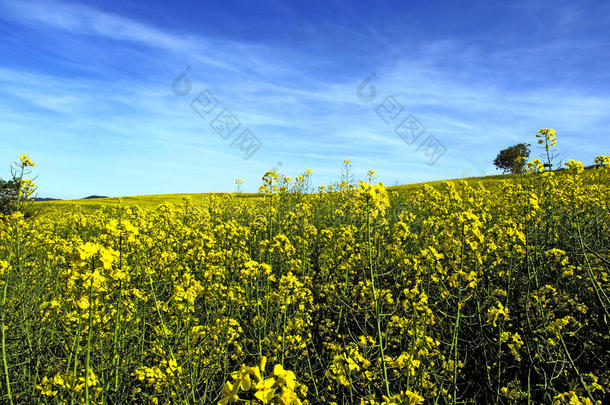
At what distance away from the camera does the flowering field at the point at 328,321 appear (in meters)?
2.54

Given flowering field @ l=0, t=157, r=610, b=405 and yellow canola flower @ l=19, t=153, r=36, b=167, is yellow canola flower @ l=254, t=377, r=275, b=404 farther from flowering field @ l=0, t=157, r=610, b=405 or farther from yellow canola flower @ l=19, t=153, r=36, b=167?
yellow canola flower @ l=19, t=153, r=36, b=167

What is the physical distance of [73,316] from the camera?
3.09m

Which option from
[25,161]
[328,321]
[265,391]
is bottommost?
[328,321]

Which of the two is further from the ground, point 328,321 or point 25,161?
point 25,161

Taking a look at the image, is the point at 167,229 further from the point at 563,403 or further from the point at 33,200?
the point at 563,403

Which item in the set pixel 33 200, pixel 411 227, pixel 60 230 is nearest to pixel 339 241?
pixel 411 227

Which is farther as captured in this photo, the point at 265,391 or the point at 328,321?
the point at 328,321

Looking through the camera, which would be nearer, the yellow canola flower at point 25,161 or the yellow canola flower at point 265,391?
the yellow canola flower at point 265,391

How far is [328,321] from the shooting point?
4.07 m

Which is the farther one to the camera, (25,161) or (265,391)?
(25,161)

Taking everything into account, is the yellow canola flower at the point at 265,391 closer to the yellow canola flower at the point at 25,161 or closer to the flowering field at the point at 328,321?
the flowering field at the point at 328,321

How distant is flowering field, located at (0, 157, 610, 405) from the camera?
100 inches

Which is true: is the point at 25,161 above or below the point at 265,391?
above

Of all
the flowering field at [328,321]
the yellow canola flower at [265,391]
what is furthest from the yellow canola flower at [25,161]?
the yellow canola flower at [265,391]
